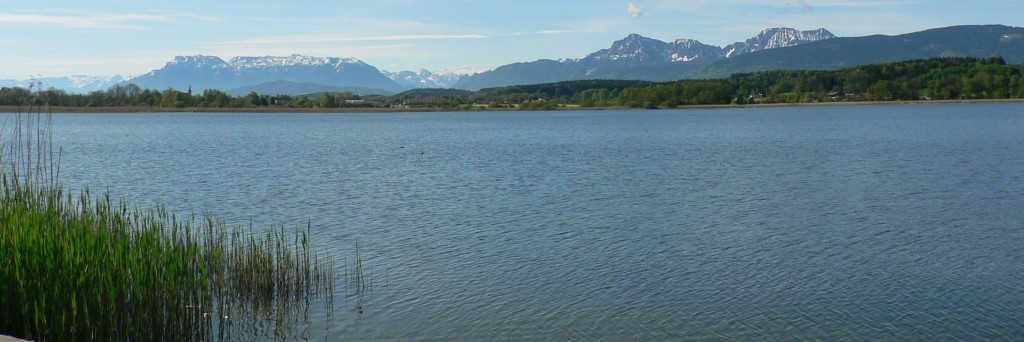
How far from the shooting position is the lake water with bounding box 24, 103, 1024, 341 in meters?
11.9

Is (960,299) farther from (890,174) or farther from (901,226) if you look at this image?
(890,174)

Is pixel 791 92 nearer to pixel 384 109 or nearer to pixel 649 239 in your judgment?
pixel 384 109

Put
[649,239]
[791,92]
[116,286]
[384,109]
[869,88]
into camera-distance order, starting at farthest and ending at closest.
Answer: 1. [791,92]
2. [869,88]
3. [384,109]
4. [649,239]
5. [116,286]

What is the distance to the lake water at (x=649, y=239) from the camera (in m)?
11.9

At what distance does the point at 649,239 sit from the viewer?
17.8 m

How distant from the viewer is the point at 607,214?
2130 centimetres

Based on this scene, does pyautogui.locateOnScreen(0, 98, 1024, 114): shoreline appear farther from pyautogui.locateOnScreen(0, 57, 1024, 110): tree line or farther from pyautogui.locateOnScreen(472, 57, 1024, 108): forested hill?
pyautogui.locateOnScreen(472, 57, 1024, 108): forested hill

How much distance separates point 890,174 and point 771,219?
12446 millimetres

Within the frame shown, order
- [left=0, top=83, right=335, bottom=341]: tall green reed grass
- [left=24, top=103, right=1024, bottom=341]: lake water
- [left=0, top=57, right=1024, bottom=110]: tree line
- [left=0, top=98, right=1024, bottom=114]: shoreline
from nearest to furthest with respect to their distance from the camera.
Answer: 1. [left=0, top=83, right=335, bottom=341]: tall green reed grass
2. [left=24, top=103, right=1024, bottom=341]: lake water
3. [left=0, top=98, right=1024, bottom=114]: shoreline
4. [left=0, top=57, right=1024, bottom=110]: tree line

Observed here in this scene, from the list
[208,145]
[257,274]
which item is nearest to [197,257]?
[257,274]

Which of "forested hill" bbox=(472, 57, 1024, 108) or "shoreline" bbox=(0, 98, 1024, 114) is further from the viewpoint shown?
"forested hill" bbox=(472, 57, 1024, 108)

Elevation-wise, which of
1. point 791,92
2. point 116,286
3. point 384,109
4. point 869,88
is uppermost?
point 869,88

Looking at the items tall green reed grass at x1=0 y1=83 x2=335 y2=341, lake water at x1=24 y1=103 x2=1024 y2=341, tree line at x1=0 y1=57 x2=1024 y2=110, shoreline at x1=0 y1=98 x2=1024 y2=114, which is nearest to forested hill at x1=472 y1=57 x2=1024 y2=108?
tree line at x1=0 y1=57 x2=1024 y2=110

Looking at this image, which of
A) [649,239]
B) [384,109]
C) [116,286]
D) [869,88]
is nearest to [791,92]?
[869,88]
